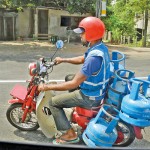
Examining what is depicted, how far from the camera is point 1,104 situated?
5453 mm

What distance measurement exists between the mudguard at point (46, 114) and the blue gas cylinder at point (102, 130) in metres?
0.57

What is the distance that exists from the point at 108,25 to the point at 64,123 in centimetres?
1456

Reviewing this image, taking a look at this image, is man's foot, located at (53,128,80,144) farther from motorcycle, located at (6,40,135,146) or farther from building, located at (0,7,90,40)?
building, located at (0,7,90,40)

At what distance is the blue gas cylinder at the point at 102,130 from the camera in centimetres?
320

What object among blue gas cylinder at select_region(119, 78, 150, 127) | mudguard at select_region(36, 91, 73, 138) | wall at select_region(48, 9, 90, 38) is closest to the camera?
blue gas cylinder at select_region(119, 78, 150, 127)

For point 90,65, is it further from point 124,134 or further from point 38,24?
point 38,24

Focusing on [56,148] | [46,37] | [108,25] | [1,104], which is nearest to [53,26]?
[46,37]

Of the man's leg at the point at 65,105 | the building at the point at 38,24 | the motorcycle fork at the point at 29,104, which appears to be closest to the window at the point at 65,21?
the building at the point at 38,24

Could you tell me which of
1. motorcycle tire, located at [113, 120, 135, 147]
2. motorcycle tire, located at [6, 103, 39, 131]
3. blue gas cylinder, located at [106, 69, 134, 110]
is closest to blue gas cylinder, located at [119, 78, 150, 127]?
blue gas cylinder, located at [106, 69, 134, 110]

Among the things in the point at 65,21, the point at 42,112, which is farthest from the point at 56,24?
the point at 42,112

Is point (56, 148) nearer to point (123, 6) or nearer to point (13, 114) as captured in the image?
point (13, 114)

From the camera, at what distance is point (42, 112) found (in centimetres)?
381

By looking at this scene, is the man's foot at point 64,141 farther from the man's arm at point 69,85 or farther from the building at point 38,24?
the building at point 38,24

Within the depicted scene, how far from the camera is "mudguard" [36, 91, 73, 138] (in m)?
3.76
